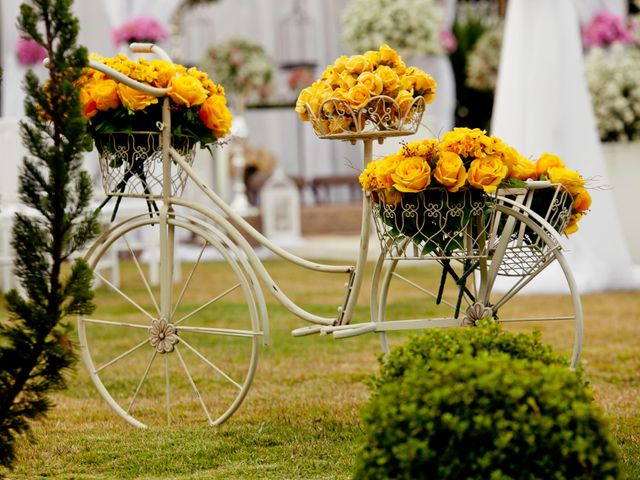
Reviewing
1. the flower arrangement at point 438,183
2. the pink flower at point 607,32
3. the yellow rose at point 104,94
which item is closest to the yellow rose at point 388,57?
the flower arrangement at point 438,183

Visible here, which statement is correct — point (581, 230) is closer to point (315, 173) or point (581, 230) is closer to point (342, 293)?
point (342, 293)

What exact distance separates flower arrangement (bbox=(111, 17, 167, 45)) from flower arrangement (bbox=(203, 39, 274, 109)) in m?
1.00

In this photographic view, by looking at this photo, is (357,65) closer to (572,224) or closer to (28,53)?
(572,224)

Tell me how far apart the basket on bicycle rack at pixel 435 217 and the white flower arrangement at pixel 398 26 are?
6.30 meters

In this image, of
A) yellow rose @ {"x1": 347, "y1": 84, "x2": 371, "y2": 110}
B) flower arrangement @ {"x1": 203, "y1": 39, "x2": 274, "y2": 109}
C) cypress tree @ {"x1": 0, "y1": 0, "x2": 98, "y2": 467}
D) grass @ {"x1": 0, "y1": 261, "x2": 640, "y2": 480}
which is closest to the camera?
cypress tree @ {"x1": 0, "y1": 0, "x2": 98, "y2": 467}

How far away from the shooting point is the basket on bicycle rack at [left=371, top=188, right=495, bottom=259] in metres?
2.80

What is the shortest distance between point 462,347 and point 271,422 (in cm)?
114

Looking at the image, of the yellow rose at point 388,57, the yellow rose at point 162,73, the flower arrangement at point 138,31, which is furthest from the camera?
the flower arrangement at point 138,31

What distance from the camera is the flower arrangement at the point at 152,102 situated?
312cm

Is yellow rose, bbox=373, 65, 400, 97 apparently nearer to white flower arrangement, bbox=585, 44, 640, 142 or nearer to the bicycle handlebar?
the bicycle handlebar

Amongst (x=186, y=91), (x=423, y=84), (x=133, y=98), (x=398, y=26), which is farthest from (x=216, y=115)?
(x=398, y=26)

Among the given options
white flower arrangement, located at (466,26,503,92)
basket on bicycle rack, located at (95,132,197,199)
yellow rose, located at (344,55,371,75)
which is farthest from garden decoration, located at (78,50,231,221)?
white flower arrangement, located at (466,26,503,92)

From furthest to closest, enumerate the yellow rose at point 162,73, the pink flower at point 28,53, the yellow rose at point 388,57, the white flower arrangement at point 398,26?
1. the pink flower at point 28,53
2. the white flower arrangement at point 398,26
3. the yellow rose at point 162,73
4. the yellow rose at point 388,57

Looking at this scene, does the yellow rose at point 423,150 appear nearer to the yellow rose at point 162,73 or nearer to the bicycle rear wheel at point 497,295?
the bicycle rear wheel at point 497,295
